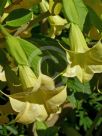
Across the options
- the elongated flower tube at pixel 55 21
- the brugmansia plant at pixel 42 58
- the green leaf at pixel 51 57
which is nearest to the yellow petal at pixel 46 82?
the brugmansia plant at pixel 42 58

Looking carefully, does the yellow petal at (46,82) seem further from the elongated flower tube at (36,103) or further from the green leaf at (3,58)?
the green leaf at (3,58)

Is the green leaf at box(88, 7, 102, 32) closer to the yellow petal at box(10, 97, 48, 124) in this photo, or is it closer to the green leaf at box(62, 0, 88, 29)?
the green leaf at box(62, 0, 88, 29)

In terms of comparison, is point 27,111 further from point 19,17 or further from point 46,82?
point 19,17

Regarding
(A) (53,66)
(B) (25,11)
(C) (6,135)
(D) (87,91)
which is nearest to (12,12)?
(B) (25,11)

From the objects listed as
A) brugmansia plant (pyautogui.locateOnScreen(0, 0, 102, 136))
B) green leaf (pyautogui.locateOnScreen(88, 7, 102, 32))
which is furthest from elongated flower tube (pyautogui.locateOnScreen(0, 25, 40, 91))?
green leaf (pyautogui.locateOnScreen(88, 7, 102, 32))

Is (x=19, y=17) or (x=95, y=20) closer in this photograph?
(x=95, y=20)

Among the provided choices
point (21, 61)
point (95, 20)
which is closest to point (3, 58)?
point (21, 61)
